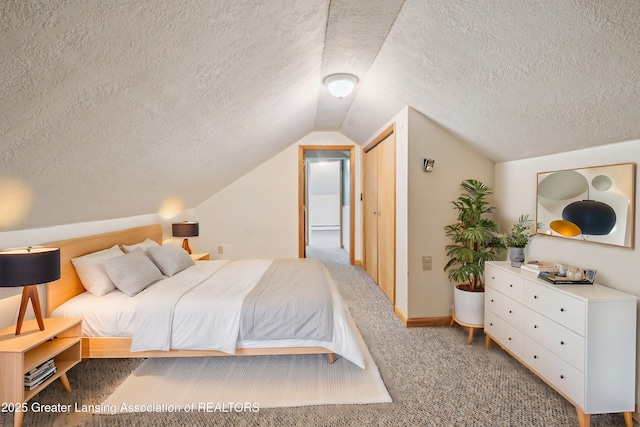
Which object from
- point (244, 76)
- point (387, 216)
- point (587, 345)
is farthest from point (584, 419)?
point (244, 76)

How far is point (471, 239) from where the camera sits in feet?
8.60

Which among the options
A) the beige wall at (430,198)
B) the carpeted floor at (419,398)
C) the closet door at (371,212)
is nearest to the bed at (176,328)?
the carpeted floor at (419,398)

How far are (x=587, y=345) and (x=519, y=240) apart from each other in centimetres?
92

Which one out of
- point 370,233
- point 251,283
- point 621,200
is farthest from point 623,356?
point 370,233

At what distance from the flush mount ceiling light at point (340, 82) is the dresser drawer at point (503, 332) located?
91.2 inches

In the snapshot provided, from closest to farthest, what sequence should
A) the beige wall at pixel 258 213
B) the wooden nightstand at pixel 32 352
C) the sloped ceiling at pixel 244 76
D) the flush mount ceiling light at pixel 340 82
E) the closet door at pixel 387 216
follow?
the sloped ceiling at pixel 244 76 < the wooden nightstand at pixel 32 352 < the flush mount ceiling light at pixel 340 82 < the closet door at pixel 387 216 < the beige wall at pixel 258 213

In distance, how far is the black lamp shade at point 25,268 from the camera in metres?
1.57

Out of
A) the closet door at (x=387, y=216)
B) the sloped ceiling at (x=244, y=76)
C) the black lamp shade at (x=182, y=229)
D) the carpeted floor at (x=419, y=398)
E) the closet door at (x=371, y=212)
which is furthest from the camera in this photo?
the closet door at (x=371, y=212)

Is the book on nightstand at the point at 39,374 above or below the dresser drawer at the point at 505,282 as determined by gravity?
below

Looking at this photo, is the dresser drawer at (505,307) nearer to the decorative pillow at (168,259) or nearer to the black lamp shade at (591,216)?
the black lamp shade at (591,216)

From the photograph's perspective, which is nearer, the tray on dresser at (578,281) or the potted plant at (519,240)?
the tray on dresser at (578,281)

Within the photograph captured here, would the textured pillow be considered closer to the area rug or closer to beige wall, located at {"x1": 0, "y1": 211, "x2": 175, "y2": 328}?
beige wall, located at {"x1": 0, "y1": 211, "x2": 175, "y2": 328}

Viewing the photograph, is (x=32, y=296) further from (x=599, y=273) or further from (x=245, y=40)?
(x=599, y=273)

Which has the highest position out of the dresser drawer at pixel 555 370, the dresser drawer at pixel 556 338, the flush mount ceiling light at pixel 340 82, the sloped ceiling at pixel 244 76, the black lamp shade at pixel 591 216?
the flush mount ceiling light at pixel 340 82
